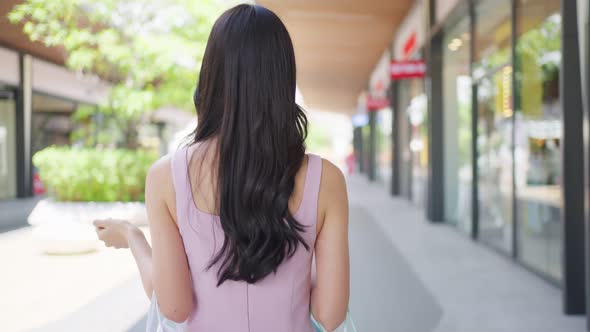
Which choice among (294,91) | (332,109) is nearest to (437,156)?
(294,91)

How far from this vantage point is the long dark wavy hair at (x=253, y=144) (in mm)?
1009

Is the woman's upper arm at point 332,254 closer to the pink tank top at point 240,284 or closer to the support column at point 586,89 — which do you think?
the pink tank top at point 240,284

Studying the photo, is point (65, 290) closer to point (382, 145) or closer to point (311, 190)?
point (311, 190)

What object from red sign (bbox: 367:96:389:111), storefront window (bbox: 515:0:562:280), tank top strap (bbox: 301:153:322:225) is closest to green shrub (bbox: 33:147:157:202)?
storefront window (bbox: 515:0:562:280)

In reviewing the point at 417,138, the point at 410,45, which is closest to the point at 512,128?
the point at 410,45

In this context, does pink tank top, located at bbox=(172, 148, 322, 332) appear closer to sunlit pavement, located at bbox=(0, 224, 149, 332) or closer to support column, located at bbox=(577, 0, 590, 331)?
sunlit pavement, located at bbox=(0, 224, 149, 332)

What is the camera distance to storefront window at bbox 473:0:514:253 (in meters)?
6.34

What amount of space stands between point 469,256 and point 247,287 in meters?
5.82

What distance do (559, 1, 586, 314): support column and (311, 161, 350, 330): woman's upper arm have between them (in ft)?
11.5

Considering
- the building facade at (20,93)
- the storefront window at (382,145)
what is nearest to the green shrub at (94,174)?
the building facade at (20,93)

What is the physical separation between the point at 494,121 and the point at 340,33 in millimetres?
7700

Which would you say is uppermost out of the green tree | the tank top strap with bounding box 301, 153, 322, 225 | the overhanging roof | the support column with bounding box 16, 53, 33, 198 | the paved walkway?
the overhanging roof

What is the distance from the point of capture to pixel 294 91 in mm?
1065

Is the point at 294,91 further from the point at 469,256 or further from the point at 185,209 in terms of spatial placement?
the point at 469,256
